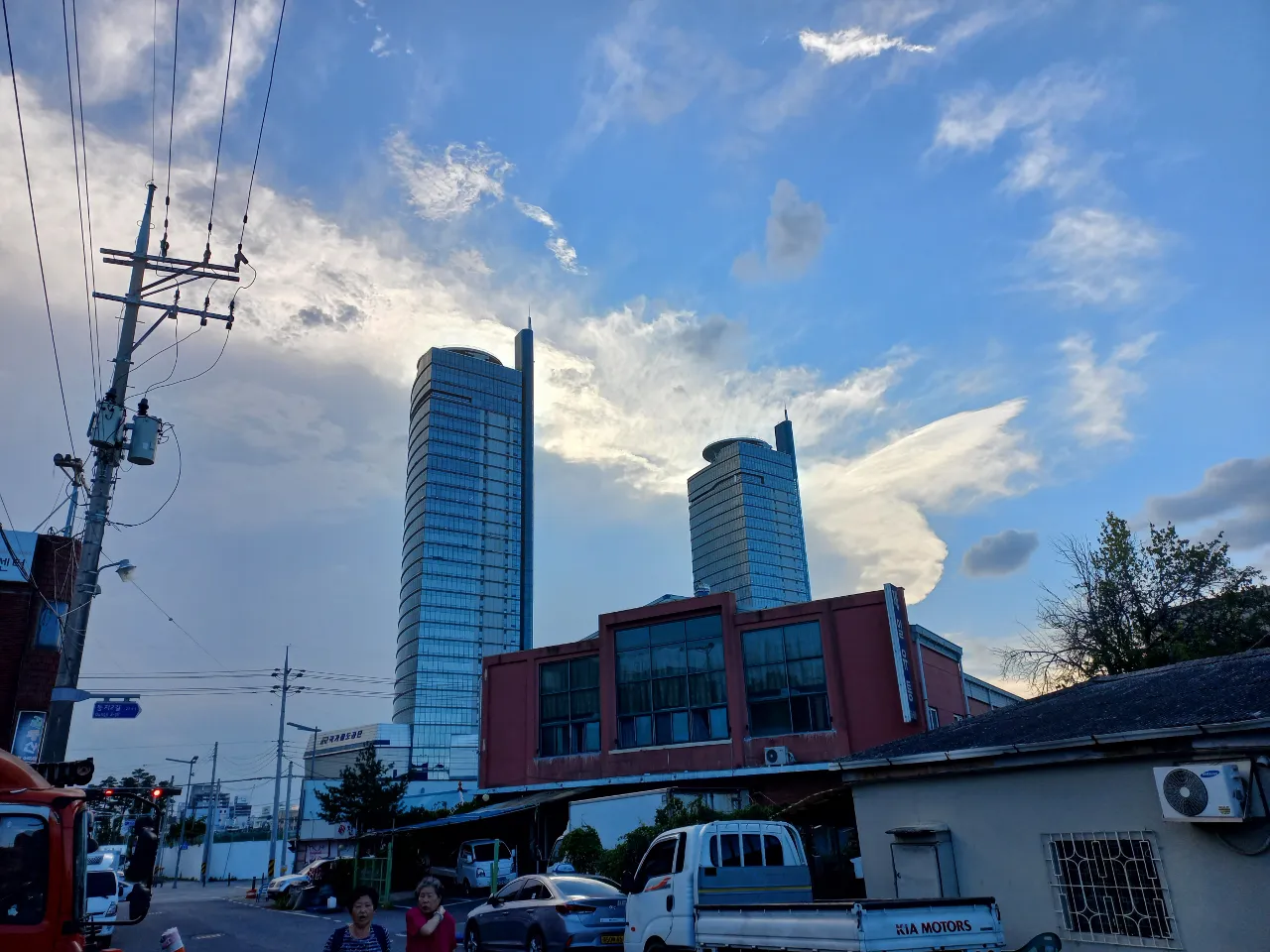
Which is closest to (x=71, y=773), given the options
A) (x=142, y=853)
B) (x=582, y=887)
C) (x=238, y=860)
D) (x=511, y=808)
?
(x=142, y=853)

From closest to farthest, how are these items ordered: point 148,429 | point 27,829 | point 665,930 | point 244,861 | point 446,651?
1. point 27,829
2. point 665,930
3. point 148,429
4. point 244,861
5. point 446,651

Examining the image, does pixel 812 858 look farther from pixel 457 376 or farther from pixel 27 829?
pixel 457 376

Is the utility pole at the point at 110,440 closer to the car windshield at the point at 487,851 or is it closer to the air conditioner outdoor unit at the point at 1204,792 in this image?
the air conditioner outdoor unit at the point at 1204,792

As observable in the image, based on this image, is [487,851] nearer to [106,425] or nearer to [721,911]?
[106,425]

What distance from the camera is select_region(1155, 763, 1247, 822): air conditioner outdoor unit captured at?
Answer: 29.5ft

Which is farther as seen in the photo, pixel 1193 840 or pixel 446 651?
pixel 446 651

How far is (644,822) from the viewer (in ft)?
79.3

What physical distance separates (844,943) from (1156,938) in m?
4.94

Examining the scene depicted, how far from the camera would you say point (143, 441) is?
1469cm

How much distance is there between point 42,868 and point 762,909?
6412 mm

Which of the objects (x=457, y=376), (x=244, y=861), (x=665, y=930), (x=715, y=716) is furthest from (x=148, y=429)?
(x=457, y=376)

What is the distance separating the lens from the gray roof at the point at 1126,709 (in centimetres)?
1015

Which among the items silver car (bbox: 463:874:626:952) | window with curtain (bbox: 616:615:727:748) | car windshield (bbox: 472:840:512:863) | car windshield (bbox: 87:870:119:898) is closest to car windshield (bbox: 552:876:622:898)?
silver car (bbox: 463:874:626:952)

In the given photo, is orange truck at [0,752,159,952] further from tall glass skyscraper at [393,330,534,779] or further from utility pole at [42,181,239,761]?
tall glass skyscraper at [393,330,534,779]
